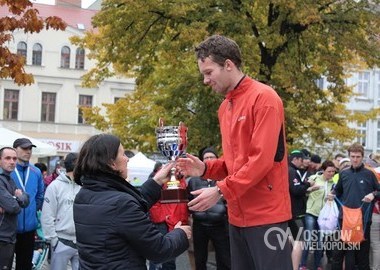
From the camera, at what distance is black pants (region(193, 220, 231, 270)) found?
10.4 m

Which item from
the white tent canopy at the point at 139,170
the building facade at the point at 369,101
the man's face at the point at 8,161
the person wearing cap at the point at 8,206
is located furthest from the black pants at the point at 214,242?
the building facade at the point at 369,101

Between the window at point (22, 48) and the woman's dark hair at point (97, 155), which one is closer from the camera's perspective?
the woman's dark hair at point (97, 155)

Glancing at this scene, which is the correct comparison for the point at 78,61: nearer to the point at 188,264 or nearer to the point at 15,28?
the point at 15,28

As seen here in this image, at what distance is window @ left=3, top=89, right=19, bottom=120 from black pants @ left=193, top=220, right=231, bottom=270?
4306cm

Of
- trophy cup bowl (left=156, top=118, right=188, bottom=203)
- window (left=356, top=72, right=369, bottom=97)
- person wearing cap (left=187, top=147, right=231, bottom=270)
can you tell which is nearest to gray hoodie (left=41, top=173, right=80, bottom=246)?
person wearing cap (left=187, top=147, right=231, bottom=270)

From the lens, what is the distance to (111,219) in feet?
13.4

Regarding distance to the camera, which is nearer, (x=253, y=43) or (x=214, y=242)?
(x=214, y=242)

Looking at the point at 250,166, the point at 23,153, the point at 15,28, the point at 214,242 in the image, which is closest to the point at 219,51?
the point at 250,166

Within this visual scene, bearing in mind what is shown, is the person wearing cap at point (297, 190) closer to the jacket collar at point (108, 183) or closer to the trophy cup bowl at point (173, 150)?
the trophy cup bowl at point (173, 150)

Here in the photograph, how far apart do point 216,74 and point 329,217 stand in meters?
7.78

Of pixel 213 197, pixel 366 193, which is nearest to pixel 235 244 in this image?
pixel 213 197

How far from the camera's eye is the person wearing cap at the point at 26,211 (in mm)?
9523

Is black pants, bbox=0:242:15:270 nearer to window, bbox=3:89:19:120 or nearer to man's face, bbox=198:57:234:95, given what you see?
man's face, bbox=198:57:234:95

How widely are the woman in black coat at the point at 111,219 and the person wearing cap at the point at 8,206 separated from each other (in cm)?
423
